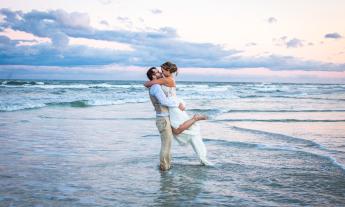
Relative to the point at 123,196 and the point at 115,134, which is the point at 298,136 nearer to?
the point at 115,134

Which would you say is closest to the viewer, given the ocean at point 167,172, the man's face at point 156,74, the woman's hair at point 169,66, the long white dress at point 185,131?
the ocean at point 167,172

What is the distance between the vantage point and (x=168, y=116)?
768 cm

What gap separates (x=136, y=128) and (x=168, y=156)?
6.23 meters

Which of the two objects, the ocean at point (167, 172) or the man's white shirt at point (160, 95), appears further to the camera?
the man's white shirt at point (160, 95)

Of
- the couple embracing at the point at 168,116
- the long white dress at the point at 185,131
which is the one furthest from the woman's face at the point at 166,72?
the long white dress at the point at 185,131

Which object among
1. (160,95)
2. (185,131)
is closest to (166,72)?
(160,95)

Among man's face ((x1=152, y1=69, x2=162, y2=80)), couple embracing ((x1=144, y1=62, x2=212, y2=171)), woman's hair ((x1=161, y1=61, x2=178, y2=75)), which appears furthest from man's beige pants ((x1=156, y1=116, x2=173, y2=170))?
woman's hair ((x1=161, y1=61, x2=178, y2=75))

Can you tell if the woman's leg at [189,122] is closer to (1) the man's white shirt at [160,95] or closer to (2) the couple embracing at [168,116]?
(2) the couple embracing at [168,116]

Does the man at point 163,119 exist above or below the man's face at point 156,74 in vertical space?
below

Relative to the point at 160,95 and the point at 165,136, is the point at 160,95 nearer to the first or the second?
the point at 160,95

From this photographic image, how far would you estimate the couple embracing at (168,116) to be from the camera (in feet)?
24.1

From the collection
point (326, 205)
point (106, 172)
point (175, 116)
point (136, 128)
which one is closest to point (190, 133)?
point (175, 116)

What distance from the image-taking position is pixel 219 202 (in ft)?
18.5

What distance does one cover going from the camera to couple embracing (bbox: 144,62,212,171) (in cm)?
733
